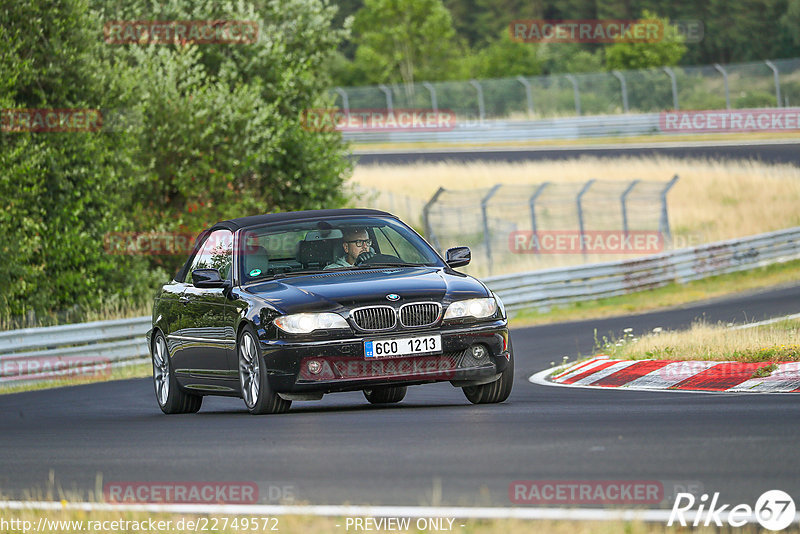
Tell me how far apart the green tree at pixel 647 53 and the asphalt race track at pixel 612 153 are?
21.5 m

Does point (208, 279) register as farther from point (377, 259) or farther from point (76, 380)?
point (76, 380)

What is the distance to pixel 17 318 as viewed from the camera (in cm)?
2355

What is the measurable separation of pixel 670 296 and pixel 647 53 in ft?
148

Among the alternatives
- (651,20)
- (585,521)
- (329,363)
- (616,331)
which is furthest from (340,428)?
(651,20)

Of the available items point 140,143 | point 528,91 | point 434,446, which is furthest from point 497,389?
point 528,91

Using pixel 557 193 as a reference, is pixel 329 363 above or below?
above

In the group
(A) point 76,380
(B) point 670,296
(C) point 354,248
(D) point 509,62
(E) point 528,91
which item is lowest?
(B) point 670,296

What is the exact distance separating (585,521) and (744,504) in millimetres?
700

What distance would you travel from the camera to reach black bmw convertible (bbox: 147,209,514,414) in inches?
385

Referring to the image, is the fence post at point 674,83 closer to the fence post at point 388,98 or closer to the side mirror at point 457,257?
the fence post at point 388,98

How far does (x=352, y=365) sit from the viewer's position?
978 cm

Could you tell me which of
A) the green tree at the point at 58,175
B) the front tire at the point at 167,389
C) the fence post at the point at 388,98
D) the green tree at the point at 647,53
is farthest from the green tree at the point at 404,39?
the front tire at the point at 167,389

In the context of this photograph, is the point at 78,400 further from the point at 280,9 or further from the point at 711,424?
the point at 280,9

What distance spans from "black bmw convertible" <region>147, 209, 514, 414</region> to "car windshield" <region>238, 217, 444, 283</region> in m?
0.01
